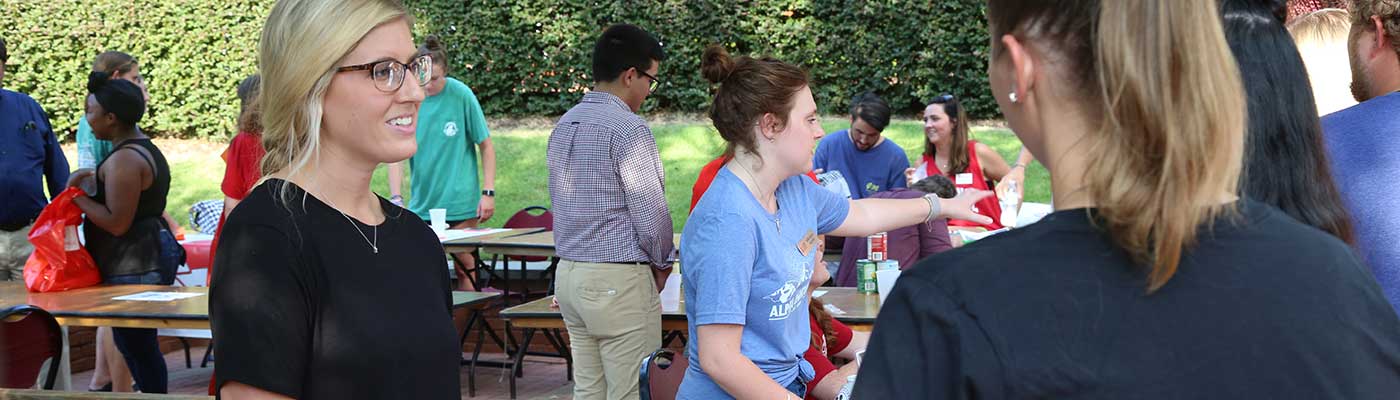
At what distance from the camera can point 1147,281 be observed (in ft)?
3.14

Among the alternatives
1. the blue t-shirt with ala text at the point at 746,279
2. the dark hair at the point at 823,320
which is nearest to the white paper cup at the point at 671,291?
the dark hair at the point at 823,320

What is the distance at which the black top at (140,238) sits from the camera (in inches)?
215

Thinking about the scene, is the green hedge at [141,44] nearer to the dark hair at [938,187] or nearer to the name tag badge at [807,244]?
the dark hair at [938,187]

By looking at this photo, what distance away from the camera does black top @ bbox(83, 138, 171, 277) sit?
547 cm

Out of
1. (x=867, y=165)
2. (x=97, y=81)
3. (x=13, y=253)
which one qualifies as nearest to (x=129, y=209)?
(x=97, y=81)

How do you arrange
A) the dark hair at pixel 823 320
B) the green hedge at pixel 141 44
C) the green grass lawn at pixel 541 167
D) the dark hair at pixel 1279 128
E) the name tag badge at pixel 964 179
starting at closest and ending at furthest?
the dark hair at pixel 1279 128 → the dark hair at pixel 823 320 → the name tag badge at pixel 964 179 → the green grass lawn at pixel 541 167 → the green hedge at pixel 141 44

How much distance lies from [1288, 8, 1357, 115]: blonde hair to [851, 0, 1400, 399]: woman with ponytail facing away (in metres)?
1.81

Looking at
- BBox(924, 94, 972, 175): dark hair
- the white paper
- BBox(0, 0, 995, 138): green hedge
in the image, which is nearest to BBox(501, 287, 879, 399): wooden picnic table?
the white paper

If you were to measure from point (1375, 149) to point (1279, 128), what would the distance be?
2.40ft

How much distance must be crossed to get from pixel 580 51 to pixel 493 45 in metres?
1.07

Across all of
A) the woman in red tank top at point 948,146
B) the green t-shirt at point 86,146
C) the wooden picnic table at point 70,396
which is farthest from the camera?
the green t-shirt at point 86,146

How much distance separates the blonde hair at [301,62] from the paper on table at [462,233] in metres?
4.84

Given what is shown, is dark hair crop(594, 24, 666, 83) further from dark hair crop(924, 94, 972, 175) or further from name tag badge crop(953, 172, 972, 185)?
dark hair crop(924, 94, 972, 175)

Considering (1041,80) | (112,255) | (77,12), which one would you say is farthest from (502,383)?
(77,12)
